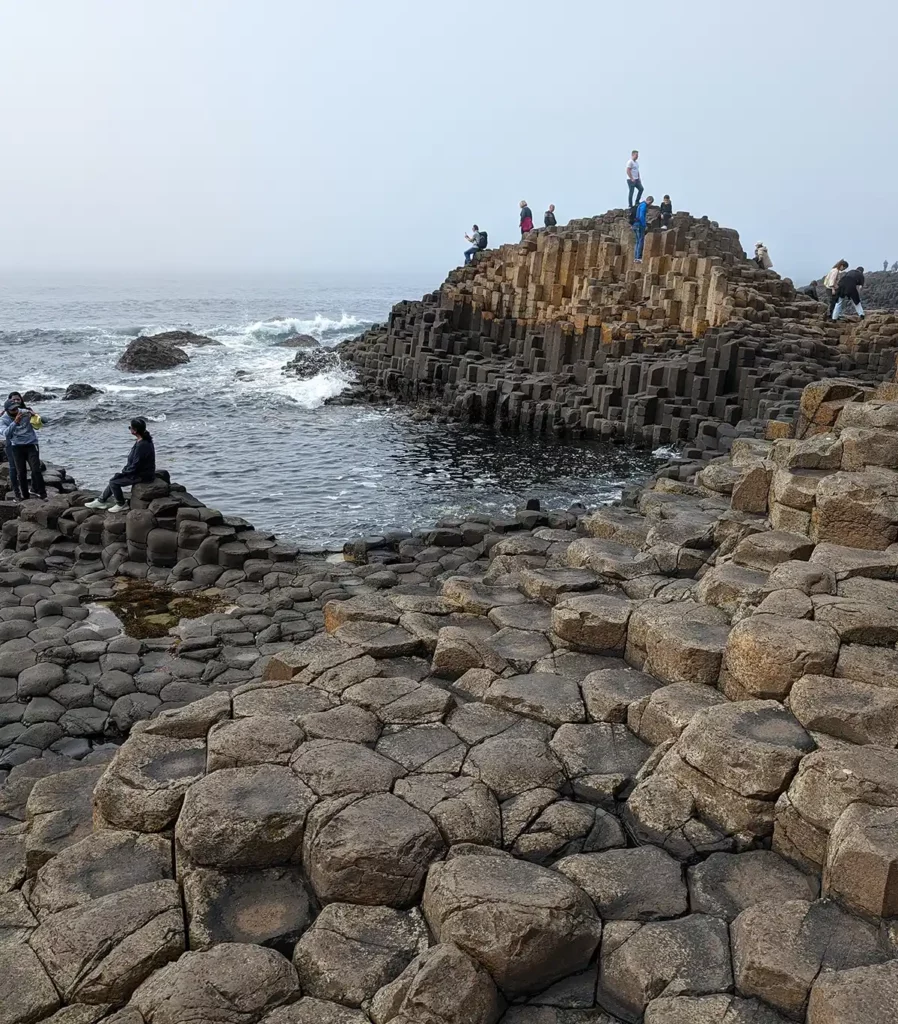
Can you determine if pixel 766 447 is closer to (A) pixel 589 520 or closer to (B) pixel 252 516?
(A) pixel 589 520

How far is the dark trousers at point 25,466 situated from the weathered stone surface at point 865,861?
Result: 1405cm

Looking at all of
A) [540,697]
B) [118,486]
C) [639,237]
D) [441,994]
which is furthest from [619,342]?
[441,994]

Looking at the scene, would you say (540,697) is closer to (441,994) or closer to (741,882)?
(741,882)

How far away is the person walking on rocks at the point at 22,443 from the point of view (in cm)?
1462

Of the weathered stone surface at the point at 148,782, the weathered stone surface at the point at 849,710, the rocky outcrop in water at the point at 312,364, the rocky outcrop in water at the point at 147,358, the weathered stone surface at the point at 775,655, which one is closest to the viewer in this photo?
the weathered stone surface at the point at 849,710

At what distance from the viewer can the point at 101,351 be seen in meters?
48.2

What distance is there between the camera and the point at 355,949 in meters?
4.29

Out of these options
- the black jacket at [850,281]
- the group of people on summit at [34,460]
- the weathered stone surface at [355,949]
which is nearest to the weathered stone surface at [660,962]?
the weathered stone surface at [355,949]

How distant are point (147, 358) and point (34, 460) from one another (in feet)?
86.5

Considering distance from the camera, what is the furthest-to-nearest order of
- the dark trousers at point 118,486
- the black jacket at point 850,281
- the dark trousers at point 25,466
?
1. the black jacket at point 850,281
2. the dark trousers at point 25,466
3. the dark trousers at point 118,486

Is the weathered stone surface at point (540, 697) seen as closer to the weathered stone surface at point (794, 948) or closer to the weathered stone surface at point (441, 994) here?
the weathered stone surface at point (794, 948)

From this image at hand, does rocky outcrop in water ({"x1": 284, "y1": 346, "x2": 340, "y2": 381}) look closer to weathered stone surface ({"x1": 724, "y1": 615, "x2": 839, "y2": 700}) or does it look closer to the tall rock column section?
the tall rock column section

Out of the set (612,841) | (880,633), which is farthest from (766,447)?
(612,841)

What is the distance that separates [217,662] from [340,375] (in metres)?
27.4
